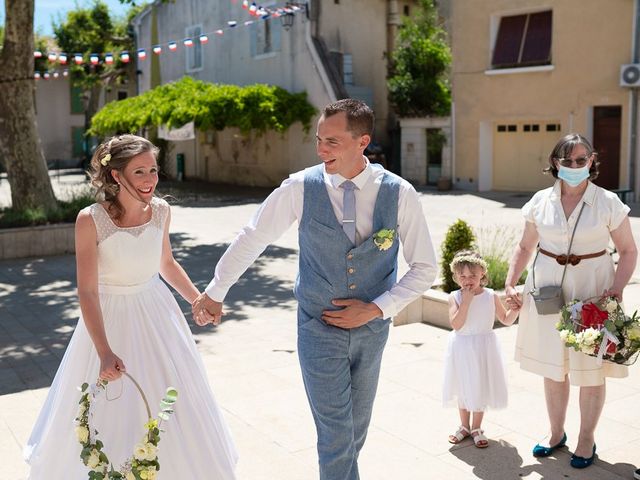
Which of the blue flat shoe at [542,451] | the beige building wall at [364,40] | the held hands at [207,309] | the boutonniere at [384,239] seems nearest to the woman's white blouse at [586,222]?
the blue flat shoe at [542,451]

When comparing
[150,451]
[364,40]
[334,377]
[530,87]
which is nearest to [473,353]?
[334,377]

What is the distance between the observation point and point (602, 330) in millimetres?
4285

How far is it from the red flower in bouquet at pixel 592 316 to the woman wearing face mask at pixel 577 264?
179mm

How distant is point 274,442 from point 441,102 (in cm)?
2239

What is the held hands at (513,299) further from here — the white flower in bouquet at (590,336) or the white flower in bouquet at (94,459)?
the white flower in bouquet at (94,459)

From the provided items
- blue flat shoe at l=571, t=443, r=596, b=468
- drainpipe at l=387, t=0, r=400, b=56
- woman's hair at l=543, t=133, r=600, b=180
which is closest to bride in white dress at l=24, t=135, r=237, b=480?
blue flat shoe at l=571, t=443, r=596, b=468

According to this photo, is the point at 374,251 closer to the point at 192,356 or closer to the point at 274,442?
the point at 192,356

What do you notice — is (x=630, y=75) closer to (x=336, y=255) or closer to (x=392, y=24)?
(x=392, y=24)

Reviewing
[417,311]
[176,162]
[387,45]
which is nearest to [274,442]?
[417,311]

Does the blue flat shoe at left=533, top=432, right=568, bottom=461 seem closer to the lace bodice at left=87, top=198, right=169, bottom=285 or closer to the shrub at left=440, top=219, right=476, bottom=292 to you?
the lace bodice at left=87, top=198, right=169, bottom=285

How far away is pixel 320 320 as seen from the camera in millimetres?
3645

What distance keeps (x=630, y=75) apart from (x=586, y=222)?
55.4 ft

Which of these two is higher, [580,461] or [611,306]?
[611,306]

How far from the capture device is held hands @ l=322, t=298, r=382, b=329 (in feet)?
11.5
